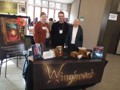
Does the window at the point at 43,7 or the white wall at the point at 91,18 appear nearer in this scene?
the white wall at the point at 91,18

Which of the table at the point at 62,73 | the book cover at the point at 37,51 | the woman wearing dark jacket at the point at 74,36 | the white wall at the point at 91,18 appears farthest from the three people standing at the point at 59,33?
the white wall at the point at 91,18

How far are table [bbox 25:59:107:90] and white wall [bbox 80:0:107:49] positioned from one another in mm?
3898

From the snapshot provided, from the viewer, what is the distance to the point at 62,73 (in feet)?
7.20

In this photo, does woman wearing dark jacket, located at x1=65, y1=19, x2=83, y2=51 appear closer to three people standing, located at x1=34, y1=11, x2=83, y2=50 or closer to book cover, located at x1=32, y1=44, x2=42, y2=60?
three people standing, located at x1=34, y1=11, x2=83, y2=50

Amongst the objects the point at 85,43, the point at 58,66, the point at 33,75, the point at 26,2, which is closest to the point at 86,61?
the point at 58,66

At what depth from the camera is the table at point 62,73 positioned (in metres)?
2.04

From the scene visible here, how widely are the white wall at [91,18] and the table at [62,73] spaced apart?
153 inches

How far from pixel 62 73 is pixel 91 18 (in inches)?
179

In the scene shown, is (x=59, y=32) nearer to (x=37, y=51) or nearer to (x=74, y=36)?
(x=74, y=36)

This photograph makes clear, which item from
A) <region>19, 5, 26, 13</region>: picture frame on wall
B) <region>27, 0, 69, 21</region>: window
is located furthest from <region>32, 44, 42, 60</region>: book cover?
<region>27, 0, 69, 21</region>: window

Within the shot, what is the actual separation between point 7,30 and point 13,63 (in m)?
1.40

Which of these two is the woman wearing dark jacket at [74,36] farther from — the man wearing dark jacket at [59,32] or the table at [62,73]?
the table at [62,73]

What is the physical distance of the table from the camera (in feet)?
6.70

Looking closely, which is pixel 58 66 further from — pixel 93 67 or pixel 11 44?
pixel 11 44
